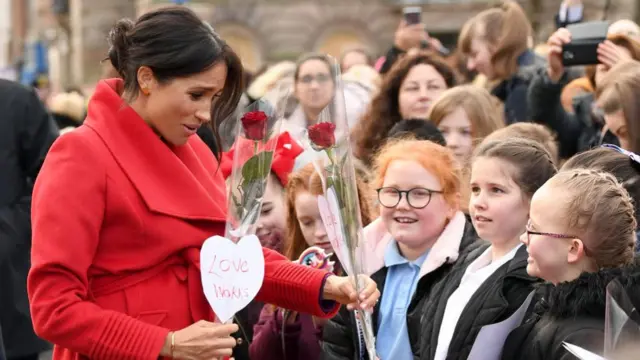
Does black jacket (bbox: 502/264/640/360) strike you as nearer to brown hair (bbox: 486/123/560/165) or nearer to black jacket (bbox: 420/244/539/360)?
black jacket (bbox: 420/244/539/360)

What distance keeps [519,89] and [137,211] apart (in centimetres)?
448

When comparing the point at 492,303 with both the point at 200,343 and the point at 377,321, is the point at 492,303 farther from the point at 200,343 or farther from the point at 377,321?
the point at 200,343

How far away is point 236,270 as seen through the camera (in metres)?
3.63

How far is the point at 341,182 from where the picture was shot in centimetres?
387

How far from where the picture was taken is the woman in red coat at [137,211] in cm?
348

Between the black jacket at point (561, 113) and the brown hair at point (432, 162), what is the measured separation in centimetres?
188

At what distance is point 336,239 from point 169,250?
1.83ft

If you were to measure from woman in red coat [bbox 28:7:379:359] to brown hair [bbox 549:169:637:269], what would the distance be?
65cm

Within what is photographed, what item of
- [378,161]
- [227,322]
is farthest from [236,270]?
[378,161]

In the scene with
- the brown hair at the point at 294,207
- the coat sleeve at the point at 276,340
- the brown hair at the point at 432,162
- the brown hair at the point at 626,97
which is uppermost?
the brown hair at the point at 626,97

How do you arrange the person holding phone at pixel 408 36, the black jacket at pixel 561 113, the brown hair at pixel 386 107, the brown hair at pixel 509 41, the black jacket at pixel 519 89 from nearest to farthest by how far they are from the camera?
1. the black jacket at pixel 561 113
2. the brown hair at pixel 386 107
3. the black jacket at pixel 519 89
4. the brown hair at pixel 509 41
5. the person holding phone at pixel 408 36

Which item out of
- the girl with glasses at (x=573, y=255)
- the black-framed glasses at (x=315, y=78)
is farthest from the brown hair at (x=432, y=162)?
the black-framed glasses at (x=315, y=78)

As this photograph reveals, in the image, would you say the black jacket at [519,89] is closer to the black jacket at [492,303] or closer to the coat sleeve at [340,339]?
the coat sleeve at [340,339]

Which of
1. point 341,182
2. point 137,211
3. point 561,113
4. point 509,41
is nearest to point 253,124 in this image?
point 341,182
